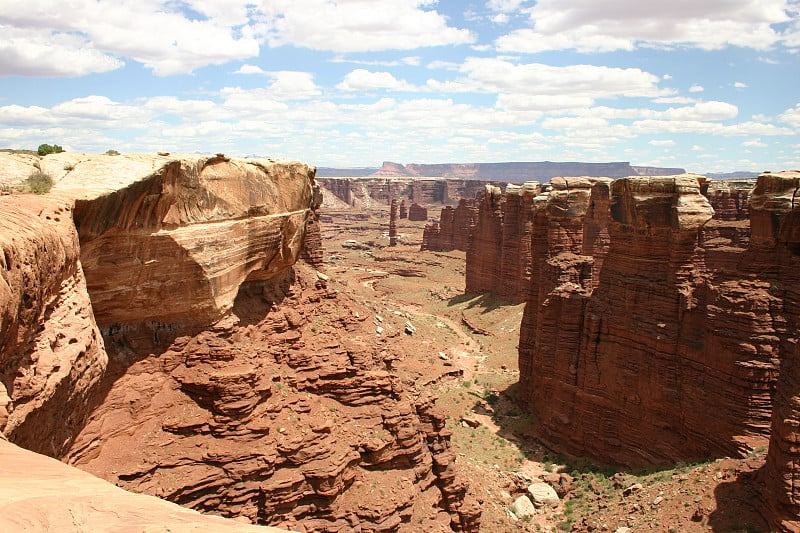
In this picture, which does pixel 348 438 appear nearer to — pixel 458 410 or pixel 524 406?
pixel 458 410

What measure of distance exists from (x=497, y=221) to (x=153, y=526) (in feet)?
183

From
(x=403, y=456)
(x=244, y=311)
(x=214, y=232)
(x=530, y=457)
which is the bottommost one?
(x=530, y=457)

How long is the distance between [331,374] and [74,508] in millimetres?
12851

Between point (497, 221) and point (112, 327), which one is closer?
point (112, 327)

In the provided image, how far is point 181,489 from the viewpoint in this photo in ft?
42.3

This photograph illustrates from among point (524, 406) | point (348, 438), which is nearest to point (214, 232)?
point (348, 438)

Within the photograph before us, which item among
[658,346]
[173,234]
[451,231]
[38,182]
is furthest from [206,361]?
[451,231]

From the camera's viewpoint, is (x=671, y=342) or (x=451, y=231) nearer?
(x=671, y=342)

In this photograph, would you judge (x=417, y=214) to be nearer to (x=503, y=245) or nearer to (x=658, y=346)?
(x=503, y=245)

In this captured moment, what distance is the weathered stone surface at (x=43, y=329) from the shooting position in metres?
7.57

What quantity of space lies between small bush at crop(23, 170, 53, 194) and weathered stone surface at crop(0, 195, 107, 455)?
682 mm

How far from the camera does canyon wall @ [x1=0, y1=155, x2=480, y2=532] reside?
9.11 meters

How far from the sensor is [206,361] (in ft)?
48.2

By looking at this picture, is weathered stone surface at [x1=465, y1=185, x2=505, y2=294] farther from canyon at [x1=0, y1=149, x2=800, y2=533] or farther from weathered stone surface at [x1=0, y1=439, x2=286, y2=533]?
weathered stone surface at [x1=0, y1=439, x2=286, y2=533]
